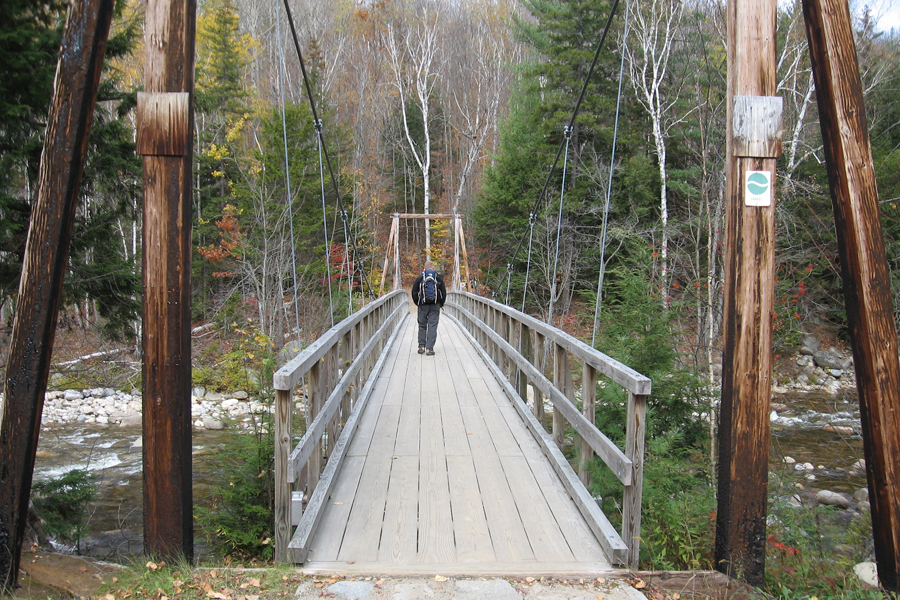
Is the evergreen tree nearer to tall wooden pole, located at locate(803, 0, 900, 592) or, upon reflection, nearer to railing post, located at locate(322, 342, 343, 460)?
railing post, located at locate(322, 342, 343, 460)

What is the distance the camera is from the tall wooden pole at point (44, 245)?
3.01 m

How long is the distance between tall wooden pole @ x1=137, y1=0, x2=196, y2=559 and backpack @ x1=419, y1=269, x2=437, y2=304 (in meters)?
6.16

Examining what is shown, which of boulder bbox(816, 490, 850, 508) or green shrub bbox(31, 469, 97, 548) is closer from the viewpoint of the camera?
green shrub bbox(31, 469, 97, 548)

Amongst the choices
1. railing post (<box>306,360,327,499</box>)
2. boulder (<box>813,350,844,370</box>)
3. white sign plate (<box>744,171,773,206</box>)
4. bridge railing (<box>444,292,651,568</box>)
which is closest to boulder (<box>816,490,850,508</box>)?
bridge railing (<box>444,292,651,568</box>)

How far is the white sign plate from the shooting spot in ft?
9.89

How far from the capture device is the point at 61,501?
535 centimetres

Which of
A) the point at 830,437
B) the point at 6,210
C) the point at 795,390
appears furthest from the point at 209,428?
the point at 795,390

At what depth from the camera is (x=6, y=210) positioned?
5.06 m

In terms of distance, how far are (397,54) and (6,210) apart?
2497 cm

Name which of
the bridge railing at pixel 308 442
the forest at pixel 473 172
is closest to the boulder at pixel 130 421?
the forest at pixel 473 172

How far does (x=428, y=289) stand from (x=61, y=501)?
5.05m

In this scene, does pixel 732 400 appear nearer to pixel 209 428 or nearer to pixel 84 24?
pixel 84 24

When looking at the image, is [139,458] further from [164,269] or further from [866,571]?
[866,571]

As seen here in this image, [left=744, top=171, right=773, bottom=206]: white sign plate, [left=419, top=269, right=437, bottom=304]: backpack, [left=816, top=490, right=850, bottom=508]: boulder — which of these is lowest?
[left=816, top=490, right=850, bottom=508]: boulder
